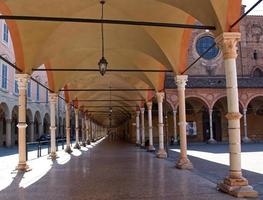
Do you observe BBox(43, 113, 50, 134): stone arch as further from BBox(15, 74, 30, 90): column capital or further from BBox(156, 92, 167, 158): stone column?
BBox(15, 74, 30, 90): column capital

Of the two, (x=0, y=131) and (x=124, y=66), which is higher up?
(x=124, y=66)

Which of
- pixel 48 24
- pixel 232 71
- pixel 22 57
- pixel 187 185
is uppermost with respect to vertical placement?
pixel 48 24

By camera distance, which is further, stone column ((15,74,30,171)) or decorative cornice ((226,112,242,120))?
stone column ((15,74,30,171))

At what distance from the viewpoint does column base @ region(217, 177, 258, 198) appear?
704cm

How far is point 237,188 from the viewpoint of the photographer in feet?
23.7

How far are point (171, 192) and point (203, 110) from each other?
98.8 ft

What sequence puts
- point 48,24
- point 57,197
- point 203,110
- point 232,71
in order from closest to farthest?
point 57,197 → point 232,71 → point 48,24 → point 203,110

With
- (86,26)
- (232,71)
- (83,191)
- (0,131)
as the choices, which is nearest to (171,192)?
(83,191)

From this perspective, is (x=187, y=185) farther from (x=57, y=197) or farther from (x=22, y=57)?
(x=22, y=57)

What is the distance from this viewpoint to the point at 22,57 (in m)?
12.1

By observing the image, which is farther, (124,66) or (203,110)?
(203,110)

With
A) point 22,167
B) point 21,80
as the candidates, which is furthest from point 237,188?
point 21,80

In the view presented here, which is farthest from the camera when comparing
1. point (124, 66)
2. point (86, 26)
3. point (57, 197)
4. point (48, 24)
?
point (124, 66)

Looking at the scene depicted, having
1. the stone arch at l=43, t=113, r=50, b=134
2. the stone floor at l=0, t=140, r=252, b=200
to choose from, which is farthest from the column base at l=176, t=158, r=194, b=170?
the stone arch at l=43, t=113, r=50, b=134
